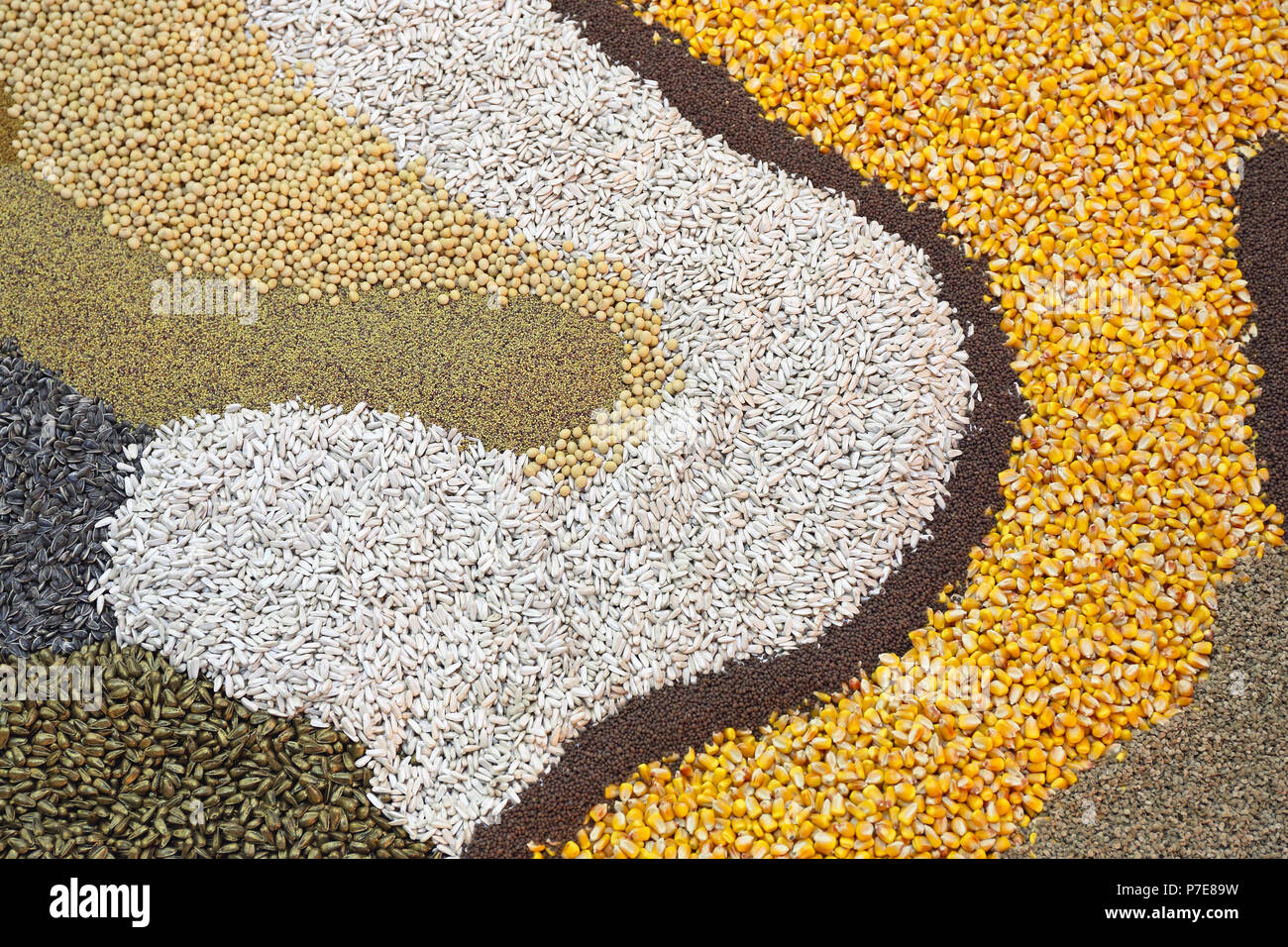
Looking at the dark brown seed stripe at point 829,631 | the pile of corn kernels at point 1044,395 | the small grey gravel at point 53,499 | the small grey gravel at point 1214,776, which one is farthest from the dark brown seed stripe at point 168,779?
the small grey gravel at point 1214,776

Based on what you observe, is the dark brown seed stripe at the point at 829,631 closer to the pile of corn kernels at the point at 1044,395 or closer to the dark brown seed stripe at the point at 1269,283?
the pile of corn kernels at the point at 1044,395

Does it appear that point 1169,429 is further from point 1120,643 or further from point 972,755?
point 972,755

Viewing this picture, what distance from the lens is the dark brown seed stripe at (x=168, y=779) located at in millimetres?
2898

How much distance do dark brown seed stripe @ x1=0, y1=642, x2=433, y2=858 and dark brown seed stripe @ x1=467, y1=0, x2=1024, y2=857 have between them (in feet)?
1.59

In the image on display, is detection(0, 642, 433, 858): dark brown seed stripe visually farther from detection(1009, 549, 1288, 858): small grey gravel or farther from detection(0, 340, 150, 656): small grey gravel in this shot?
detection(1009, 549, 1288, 858): small grey gravel

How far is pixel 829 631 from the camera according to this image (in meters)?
3.20

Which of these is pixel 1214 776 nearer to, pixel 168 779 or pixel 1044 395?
pixel 1044 395

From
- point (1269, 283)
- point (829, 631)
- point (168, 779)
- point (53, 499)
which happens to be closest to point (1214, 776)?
point (829, 631)

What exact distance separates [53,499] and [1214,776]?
13.0 ft

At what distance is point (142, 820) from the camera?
291cm

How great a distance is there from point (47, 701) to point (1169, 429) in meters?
3.81

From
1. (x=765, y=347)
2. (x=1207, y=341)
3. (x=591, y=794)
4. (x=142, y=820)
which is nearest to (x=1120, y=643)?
(x=1207, y=341)

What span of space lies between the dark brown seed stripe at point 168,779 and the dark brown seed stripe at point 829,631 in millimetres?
484

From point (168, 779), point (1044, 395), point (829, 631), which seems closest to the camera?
point (168, 779)
